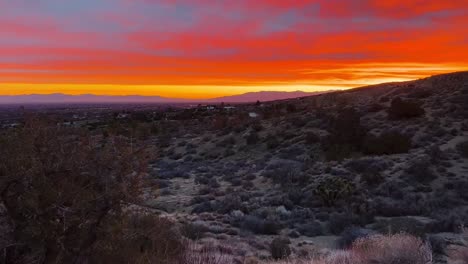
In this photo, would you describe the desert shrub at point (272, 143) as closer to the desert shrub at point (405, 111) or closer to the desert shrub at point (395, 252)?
the desert shrub at point (405, 111)

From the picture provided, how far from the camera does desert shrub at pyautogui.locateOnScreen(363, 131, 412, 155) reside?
27297 millimetres

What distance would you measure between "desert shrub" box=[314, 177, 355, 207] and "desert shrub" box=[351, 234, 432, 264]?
9665 mm

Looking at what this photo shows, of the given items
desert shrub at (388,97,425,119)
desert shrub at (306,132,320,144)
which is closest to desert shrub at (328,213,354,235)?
desert shrub at (306,132,320,144)

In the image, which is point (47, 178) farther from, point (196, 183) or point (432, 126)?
point (432, 126)

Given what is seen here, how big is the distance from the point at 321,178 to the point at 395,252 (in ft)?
48.1

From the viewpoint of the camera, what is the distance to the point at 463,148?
2575cm

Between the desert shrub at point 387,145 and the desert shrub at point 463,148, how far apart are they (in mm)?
2700

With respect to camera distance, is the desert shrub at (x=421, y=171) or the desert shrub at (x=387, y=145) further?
the desert shrub at (x=387, y=145)

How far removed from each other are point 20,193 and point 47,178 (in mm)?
357

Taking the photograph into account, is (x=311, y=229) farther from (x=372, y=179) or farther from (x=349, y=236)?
(x=372, y=179)

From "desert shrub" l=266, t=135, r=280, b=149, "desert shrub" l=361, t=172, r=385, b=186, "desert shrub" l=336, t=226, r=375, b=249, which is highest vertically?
"desert shrub" l=266, t=135, r=280, b=149

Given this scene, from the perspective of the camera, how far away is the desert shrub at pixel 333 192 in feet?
61.9

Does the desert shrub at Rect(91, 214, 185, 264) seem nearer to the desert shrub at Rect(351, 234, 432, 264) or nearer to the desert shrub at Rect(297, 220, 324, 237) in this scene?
the desert shrub at Rect(351, 234, 432, 264)

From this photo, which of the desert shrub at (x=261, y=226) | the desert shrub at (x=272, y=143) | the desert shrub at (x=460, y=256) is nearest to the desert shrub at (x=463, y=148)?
the desert shrub at (x=272, y=143)
